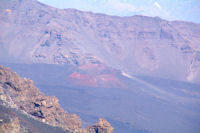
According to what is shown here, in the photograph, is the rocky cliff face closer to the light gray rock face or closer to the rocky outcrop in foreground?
the rocky outcrop in foreground

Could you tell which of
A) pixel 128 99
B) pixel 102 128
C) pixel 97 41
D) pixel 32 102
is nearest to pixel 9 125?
pixel 32 102

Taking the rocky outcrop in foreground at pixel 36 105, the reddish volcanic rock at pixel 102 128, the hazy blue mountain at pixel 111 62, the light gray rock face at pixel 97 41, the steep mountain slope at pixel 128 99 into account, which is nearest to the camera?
the reddish volcanic rock at pixel 102 128

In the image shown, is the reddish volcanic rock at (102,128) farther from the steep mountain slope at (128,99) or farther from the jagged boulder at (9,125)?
the steep mountain slope at (128,99)

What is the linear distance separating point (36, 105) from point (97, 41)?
108142 mm

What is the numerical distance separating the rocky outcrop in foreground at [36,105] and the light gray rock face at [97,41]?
7733cm

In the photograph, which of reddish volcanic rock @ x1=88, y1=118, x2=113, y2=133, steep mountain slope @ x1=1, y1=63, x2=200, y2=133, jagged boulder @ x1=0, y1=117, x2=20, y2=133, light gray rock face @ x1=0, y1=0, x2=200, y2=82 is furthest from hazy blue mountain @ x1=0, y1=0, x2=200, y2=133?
jagged boulder @ x1=0, y1=117, x2=20, y2=133

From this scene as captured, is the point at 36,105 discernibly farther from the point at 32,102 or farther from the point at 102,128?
the point at 102,128

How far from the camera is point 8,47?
116438 millimetres

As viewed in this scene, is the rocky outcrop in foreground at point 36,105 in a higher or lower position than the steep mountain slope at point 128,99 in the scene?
higher

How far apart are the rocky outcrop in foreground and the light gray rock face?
7733 cm

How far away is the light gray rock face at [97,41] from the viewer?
118m

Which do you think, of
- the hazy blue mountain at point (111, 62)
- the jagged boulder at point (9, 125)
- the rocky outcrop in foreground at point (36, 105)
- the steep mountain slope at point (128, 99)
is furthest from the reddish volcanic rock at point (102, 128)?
the hazy blue mountain at point (111, 62)

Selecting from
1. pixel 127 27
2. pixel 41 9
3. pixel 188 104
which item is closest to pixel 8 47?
pixel 41 9

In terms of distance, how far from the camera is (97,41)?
13975 centimetres
